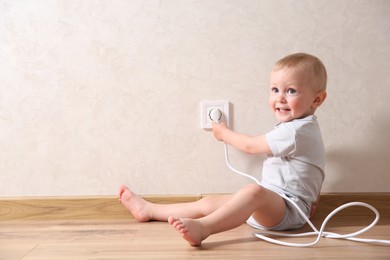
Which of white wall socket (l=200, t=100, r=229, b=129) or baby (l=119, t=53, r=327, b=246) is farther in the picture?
white wall socket (l=200, t=100, r=229, b=129)

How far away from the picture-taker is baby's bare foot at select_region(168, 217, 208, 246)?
1.03m

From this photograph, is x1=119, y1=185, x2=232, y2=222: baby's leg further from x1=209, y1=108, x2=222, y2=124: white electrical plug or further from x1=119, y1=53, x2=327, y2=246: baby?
x1=209, y1=108, x2=222, y2=124: white electrical plug

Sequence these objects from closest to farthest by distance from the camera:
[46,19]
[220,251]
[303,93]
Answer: [220,251]
[303,93]
[46,19]

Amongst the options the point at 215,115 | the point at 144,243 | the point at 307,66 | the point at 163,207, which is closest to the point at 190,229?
the point at 144,243

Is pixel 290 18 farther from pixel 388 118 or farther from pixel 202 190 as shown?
pixel 202 190

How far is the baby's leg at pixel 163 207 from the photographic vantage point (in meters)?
1.30

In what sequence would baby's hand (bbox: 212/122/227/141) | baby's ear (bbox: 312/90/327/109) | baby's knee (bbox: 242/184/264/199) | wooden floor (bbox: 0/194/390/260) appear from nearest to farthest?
wooden floor (bbox: 0/194/390/260) < baby's knee (bbox: 242/184/264/199) < baby's ear (bbox: 312/90/327/109) < baby's hand (bbox: 212/122/227/141)

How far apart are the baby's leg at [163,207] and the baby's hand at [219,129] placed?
0.62ft

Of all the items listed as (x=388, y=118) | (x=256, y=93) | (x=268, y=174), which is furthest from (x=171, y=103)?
(x=388, y=118)

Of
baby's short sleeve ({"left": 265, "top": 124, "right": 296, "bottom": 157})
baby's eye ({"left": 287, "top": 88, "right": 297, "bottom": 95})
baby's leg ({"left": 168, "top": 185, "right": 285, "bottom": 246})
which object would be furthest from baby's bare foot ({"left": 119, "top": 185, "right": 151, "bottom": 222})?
baby's eye ({"left": 287, "top": 88, "right": 297, "bottom": 95})

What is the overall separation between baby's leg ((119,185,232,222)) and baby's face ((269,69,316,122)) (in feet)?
1.00

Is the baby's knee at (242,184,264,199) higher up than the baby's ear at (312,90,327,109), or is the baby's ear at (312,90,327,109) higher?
the baby's ear at (312,90,327,109)

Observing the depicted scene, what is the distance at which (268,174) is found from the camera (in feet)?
4.28

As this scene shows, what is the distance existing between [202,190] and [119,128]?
34 centimetres
